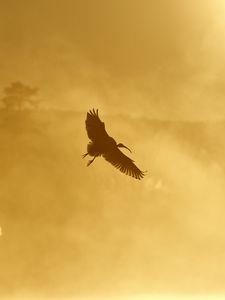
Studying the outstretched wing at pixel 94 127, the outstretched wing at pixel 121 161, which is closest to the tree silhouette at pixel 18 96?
the outstretched wing at pixel 94 127

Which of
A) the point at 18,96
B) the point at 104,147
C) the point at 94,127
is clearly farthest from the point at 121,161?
the point at 18,96

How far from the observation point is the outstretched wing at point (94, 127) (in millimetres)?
4285

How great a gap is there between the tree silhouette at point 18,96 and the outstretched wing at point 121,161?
0.66 metres

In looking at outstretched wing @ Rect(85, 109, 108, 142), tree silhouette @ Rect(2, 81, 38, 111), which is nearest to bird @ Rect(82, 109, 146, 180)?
outstretched wing @ Rect(85, 109, 108, 142)

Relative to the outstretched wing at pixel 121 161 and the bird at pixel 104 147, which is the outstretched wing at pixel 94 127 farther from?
the outstretched wing at pixel 121 161

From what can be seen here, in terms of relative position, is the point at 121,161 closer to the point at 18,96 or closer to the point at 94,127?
the point at 94,127

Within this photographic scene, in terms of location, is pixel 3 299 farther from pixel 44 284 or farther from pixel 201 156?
pixel 201 156

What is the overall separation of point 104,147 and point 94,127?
16 cm

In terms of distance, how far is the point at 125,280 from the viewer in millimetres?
4363

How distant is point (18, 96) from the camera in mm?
4312

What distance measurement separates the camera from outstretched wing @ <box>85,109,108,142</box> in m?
4.29

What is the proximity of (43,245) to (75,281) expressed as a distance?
35 centimetres

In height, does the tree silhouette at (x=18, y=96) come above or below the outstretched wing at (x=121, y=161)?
below

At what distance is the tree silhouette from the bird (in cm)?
43
